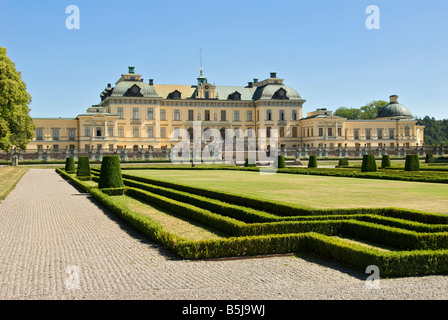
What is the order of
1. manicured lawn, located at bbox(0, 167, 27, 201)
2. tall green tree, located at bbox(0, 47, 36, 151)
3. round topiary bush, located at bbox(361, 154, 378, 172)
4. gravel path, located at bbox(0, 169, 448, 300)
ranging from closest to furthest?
1. gravel path, located at bbox(0, 169, 448, 300)
2. manicured lawn, located at bbox(0, 167, 27, 201)
3. round topiary bush, located at bbox(361, 154, 378, 172)
4. tall green tree, located at bbox(0, 47, 36, 151)

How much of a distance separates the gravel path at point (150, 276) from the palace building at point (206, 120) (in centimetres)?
4935

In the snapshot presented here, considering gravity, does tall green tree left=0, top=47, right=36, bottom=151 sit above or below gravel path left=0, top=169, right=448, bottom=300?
above

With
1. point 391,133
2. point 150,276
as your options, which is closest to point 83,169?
point 150,276

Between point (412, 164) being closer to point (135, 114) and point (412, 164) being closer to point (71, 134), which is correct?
point (135, 114)

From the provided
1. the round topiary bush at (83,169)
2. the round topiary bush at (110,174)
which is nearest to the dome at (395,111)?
the round topiary bush at (83,169)

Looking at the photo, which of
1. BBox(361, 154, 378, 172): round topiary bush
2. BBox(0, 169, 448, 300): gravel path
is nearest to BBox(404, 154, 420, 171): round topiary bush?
BBox(361, 154, 378, 172): round topiary bush

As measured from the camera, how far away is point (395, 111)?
71375 millimetres

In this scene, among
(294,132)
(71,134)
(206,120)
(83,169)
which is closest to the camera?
(83,169)

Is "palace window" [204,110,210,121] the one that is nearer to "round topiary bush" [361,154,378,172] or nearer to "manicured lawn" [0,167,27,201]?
"manicured lawn" [0,167,27,201]

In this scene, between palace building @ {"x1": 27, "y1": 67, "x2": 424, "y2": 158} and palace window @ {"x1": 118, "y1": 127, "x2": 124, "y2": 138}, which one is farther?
palace window @ {"x1": 118, "y1": 127, "x2": 124, "y2": 138}

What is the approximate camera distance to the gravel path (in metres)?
5.44

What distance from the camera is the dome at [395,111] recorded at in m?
71.0

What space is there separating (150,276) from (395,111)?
2816 inches
